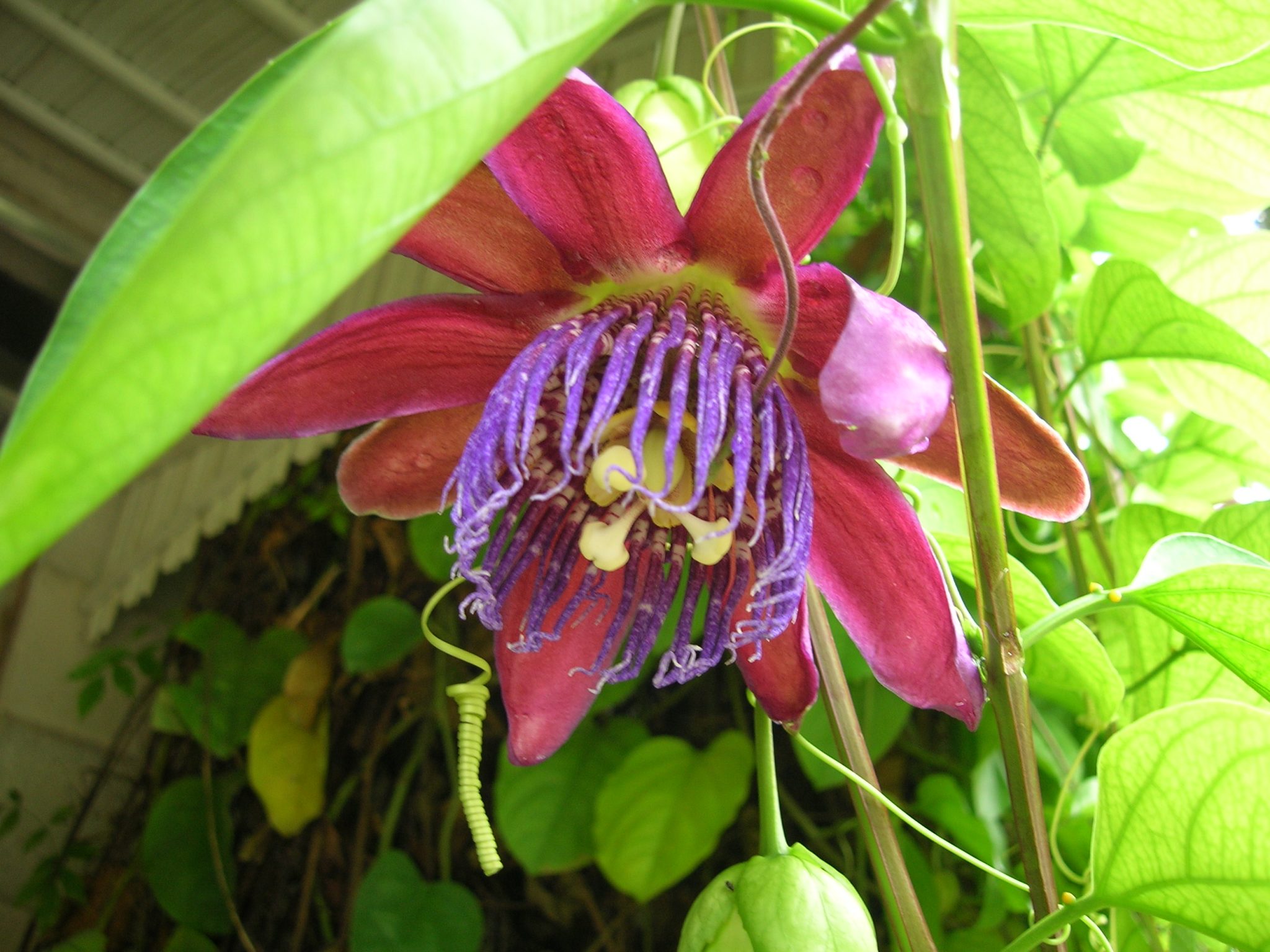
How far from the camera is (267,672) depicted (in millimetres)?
1649

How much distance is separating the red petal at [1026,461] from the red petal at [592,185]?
0.51 feet

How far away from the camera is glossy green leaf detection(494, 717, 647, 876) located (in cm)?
106

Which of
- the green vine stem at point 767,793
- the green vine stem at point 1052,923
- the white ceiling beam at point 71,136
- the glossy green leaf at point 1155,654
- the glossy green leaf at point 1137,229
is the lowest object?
the green vine stem at point 1052,923

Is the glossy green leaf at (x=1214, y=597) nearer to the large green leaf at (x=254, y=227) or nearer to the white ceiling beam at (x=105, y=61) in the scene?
the large green leaf at (x=254, y=227)

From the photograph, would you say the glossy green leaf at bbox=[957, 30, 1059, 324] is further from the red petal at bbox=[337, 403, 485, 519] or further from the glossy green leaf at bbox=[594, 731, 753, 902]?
the glossy green leaf at bbox=[594, 731, 753, 902]

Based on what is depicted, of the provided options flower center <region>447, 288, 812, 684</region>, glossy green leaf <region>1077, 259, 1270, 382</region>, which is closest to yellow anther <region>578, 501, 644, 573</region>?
flower center <region>447, 288, 812, 684</region>

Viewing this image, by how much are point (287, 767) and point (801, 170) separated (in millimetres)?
1312

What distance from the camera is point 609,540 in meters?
0.49

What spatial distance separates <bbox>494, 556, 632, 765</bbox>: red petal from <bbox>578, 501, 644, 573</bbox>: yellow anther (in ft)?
0.10

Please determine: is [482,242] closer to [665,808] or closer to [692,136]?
[692,136]

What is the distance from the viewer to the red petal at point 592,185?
1.46 feet

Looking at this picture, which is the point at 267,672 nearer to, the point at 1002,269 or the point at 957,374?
the point at 1002,269

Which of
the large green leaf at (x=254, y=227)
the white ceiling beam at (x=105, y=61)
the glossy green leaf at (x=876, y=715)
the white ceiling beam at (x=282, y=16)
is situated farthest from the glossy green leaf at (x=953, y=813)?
the white ceiling beam at (x=105, y=61)

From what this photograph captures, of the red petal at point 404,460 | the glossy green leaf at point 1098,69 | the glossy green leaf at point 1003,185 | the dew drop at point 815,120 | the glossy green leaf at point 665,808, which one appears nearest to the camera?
the dew drop at point 815,120
